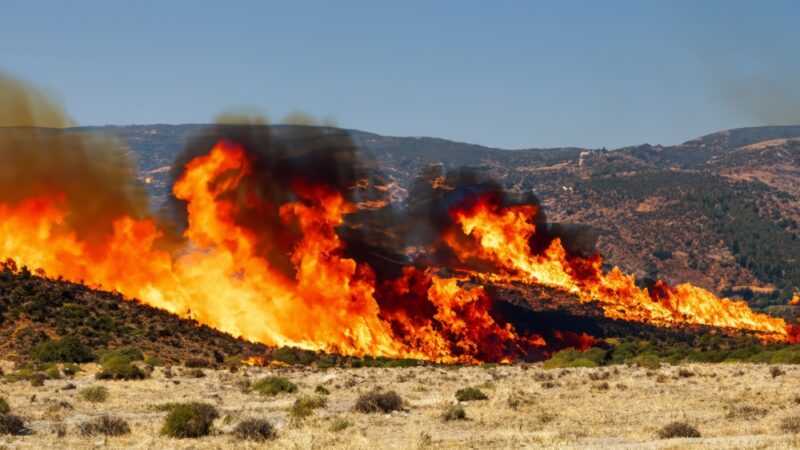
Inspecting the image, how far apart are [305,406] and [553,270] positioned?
63062 millimetres

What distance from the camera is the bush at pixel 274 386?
53344 mm

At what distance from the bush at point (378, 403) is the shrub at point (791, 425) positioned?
52.1ft

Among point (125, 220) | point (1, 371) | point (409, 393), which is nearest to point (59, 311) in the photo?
point (125, 220)

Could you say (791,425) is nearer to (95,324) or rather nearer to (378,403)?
(378,403)

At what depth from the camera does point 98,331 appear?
79.4 m

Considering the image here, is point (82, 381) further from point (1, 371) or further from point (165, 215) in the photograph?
point (165, 215)

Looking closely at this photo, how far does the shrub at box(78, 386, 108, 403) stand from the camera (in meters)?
47.8

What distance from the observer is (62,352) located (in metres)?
69.4

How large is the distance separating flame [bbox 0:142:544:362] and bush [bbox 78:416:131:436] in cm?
4539

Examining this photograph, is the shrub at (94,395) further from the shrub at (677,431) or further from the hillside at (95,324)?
the shrub at (677,431)

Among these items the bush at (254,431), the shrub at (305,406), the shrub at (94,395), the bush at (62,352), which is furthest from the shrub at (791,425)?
the bush at (62,352)

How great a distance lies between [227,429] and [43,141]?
6779 cm

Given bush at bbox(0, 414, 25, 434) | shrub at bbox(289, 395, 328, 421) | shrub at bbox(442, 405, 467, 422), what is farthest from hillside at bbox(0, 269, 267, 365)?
bush at bbox(0, 414, 25, 434)

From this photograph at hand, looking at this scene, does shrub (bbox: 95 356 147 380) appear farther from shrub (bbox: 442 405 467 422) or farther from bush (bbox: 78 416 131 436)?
shrub (bbox: 442 405 467 422)
